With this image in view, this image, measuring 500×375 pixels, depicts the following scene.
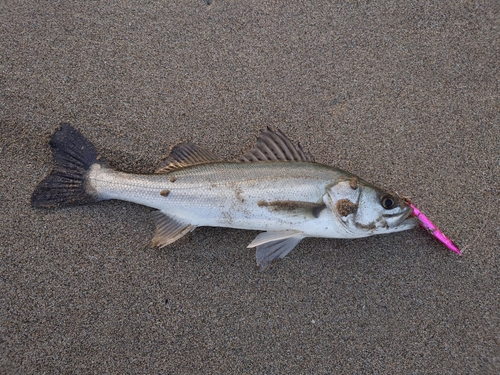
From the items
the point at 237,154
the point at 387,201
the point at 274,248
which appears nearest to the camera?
the point at 387,201

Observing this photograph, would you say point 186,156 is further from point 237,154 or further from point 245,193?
point 245,193

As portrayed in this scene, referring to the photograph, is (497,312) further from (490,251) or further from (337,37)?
(337,37)

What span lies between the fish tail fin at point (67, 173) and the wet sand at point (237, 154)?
0.13 meters

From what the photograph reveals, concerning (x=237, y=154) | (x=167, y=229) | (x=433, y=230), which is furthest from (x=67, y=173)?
(x=433, y=230)

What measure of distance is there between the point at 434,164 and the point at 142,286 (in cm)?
272

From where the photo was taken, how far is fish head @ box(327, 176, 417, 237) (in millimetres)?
2506

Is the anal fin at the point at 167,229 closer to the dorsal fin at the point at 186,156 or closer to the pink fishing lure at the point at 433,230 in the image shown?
the dorsal fin at the point at 186,156

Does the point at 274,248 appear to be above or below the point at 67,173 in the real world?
below

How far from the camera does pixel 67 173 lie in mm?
2734

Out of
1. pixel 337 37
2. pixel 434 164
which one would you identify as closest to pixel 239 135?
pixel 337 37

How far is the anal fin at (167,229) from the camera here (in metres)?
2.70

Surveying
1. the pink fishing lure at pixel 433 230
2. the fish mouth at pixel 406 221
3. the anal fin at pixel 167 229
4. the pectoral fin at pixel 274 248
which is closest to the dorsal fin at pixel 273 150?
the pectoral fin at pixel 274 248

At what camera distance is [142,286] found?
2.75 meters

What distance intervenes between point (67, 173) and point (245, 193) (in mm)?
1474
